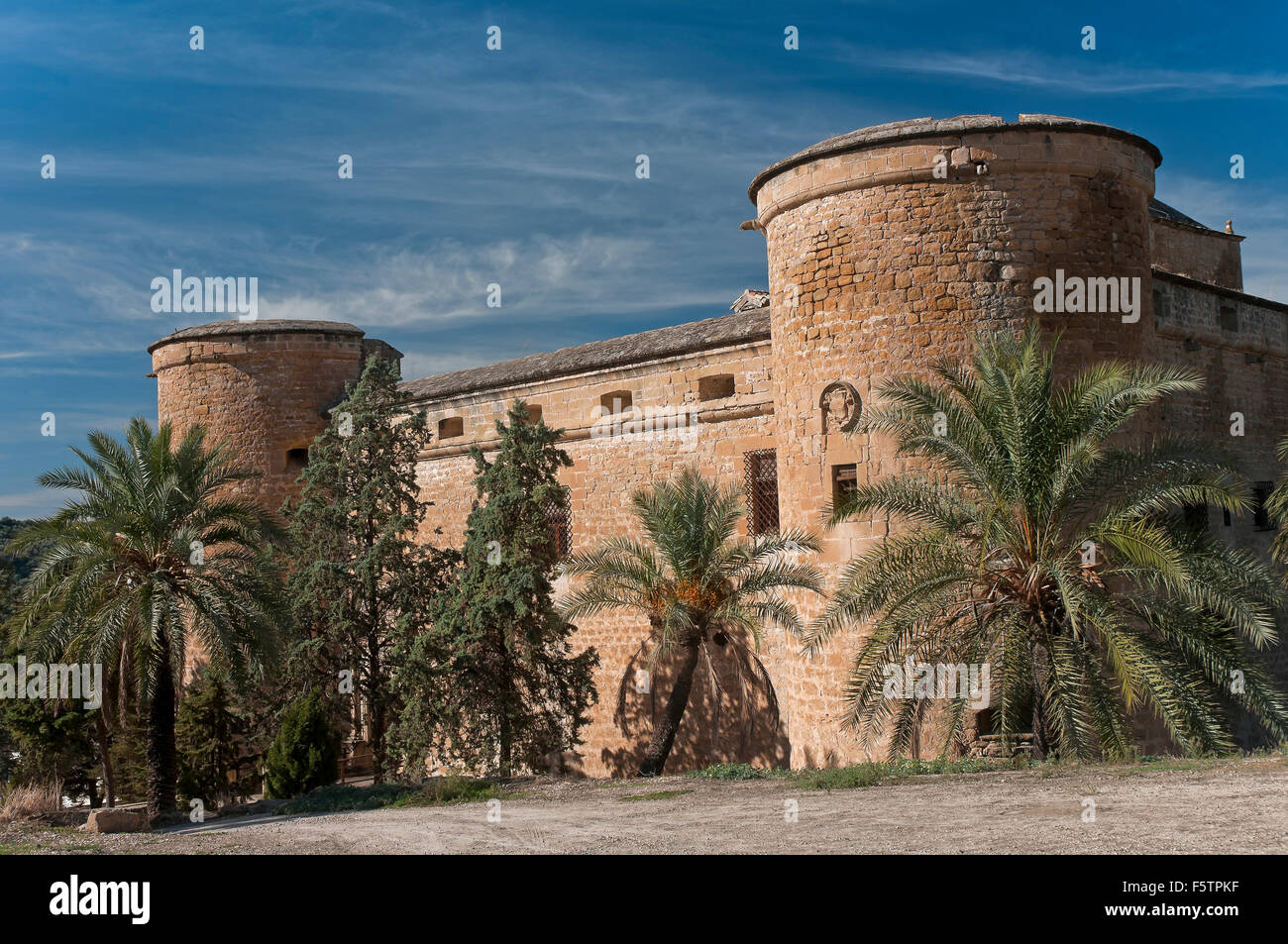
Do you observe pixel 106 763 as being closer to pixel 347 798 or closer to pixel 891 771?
pixel 347 798

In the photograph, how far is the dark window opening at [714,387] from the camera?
1694 centimetres

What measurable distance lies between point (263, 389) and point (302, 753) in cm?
836

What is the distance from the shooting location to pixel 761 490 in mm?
16328

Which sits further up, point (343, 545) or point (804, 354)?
point (804, 354)

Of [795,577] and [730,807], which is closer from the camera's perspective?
[730,807]

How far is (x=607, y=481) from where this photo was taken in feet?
59.4

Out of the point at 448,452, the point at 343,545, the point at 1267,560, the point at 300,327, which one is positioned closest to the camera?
the point at 1267,560

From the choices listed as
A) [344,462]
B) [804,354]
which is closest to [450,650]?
[344,462]

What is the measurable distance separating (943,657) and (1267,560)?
25.5ft

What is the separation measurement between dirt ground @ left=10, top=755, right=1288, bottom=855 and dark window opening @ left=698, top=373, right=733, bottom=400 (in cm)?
623

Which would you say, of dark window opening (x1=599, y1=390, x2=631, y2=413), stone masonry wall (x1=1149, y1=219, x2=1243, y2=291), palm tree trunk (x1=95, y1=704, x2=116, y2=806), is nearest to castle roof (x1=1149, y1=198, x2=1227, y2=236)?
stone masonry wall (x1=1149, y1=219, x2=1243, y2=291)

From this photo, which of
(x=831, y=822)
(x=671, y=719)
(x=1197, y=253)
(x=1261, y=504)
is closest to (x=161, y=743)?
(x=671, y=719)

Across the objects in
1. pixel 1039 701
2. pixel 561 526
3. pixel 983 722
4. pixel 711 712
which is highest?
pixel 561 526
